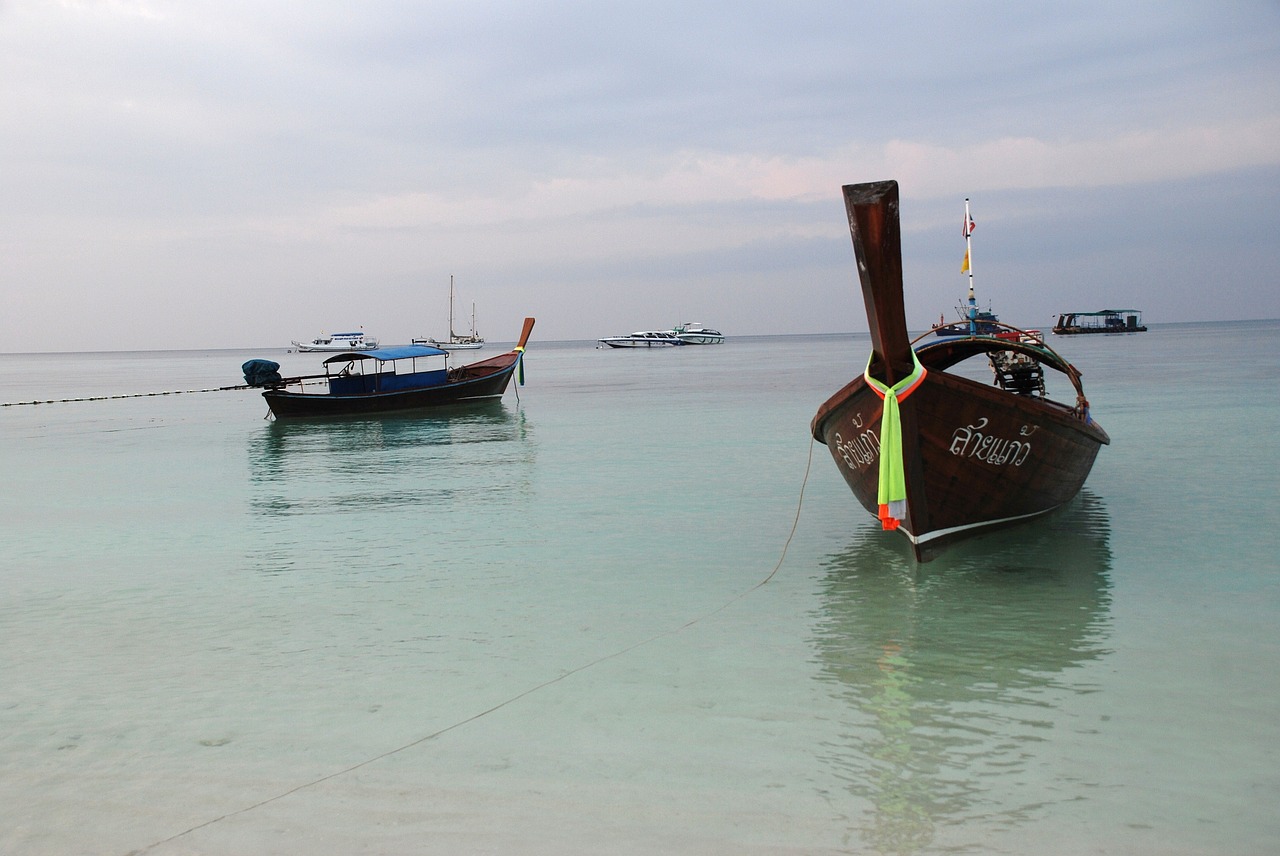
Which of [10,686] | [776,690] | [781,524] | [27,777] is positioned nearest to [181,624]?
[10,686]

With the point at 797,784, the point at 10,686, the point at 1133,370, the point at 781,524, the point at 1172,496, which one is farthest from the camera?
the point at 1133,370

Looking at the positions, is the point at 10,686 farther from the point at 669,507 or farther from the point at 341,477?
the point at 341,477

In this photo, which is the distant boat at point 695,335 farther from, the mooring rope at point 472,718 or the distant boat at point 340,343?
the mooring rope at point 472,718

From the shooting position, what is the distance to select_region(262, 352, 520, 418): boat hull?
29.2 metres

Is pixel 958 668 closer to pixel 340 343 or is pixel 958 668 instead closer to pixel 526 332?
pixel 526 332

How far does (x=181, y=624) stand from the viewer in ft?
25.5

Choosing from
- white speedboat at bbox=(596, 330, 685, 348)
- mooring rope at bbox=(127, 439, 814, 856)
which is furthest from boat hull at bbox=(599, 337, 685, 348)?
mooring rope at bbox=(127, 439, 814, 856)

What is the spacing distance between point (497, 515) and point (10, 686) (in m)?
6.89

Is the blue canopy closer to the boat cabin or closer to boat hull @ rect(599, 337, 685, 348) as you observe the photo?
the boat cabin

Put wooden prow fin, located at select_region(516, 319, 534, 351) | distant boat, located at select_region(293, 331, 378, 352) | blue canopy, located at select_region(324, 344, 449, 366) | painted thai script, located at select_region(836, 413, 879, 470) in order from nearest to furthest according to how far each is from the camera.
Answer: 1. painted thai script, located at select_region(836, 413, 879, 470)
2. blue canopy, located at select_region(324, 344, 449, 366)
3. wooden prow fin, located at select_region(516, 319, 534, 351)
4. distant boat, located at select_region(293, 331, 378, 352)

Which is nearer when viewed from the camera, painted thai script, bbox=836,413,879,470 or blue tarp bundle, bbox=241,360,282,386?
painted thai script, bbox=836,413,879,470

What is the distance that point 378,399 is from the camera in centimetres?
2959

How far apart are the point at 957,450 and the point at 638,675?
4.00 meters

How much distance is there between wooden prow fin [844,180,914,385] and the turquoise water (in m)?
2.34
